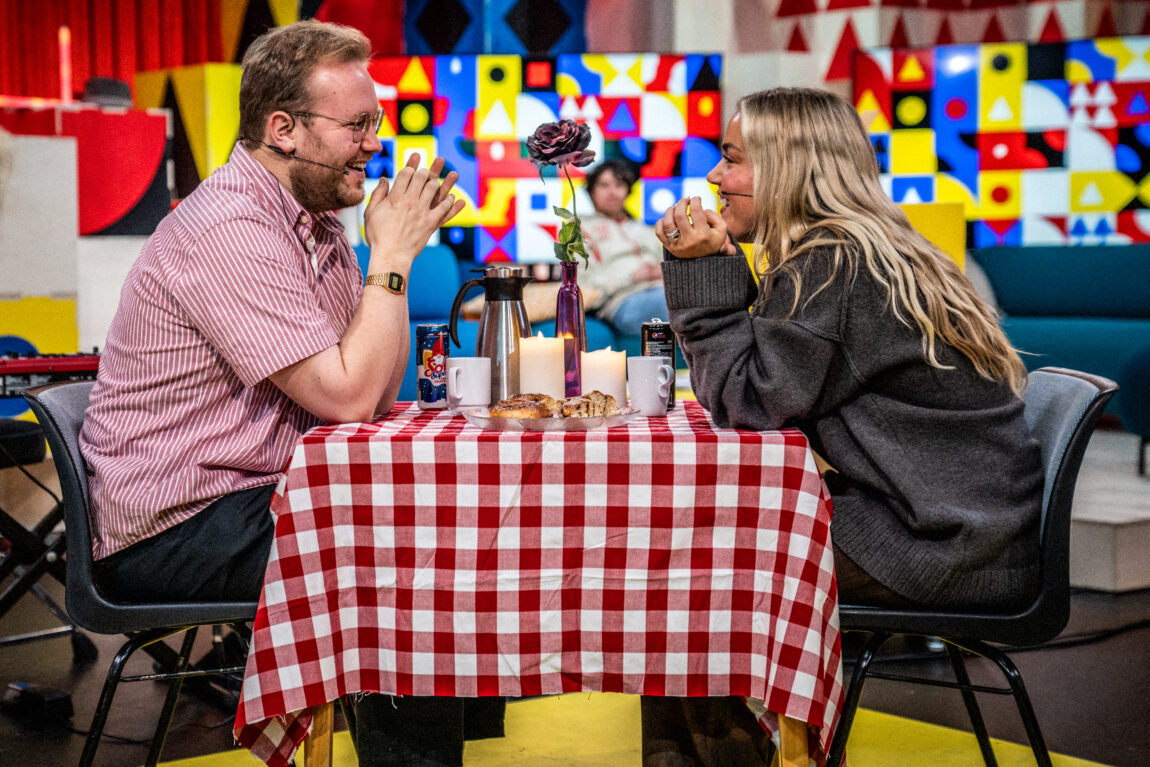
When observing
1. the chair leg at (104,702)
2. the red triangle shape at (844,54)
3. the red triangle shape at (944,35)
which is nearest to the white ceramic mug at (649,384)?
the chair leg at (104,702)

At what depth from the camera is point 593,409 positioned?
4.71ft

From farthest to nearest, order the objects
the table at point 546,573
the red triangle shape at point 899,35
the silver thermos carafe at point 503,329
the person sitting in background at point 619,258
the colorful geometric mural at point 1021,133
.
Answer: the red triangle shape at point 899,35 < the colorful geometric mural at point 1021,133 < the person sitting in background at point 619,258 < the silver thermos carafe at point 503,329 < the table at point 546,573

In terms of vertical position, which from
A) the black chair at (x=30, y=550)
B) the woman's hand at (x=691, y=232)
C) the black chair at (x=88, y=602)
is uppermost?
the woman's hand at (x=691, y=232)

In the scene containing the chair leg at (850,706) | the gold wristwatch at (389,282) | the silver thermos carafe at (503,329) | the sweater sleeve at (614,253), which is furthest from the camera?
the sweater sleeve at (614,253)

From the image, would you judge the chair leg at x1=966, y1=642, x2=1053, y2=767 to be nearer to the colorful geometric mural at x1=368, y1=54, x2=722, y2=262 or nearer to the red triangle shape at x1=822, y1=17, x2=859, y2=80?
the colorful geometric mural at x1=368, y1=54, x2=722, y2=262

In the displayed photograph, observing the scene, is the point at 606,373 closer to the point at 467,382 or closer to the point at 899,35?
the point at 467,382

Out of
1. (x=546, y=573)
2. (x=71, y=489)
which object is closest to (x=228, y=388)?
(x=71, y=489)

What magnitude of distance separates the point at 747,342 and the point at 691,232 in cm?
17

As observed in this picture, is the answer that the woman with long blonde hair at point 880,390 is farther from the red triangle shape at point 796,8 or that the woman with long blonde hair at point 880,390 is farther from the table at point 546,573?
the red triangle shape at point 796,8

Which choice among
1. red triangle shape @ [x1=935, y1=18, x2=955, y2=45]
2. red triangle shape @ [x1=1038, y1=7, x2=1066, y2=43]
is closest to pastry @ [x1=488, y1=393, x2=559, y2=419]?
red triangle shape @ [x1=935, y1=18, x2=955, y2=45]

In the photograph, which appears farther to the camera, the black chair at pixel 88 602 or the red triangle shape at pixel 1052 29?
the red triangle shape at pixel 1052 29

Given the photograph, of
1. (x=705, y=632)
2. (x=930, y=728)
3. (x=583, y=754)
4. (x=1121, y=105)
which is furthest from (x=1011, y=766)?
(x=1121, y=105)

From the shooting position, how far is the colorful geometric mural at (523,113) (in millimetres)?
6051

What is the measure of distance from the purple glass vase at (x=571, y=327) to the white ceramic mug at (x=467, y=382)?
138 mm
